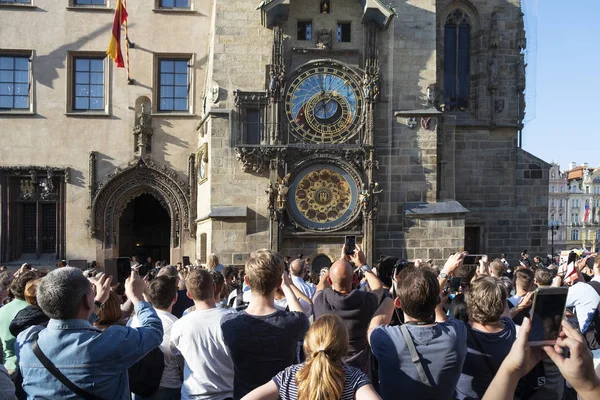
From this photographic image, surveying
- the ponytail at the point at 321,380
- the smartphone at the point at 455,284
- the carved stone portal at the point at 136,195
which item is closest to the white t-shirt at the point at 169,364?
the ponytail at the point at 321,380

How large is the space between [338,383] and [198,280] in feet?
6.69

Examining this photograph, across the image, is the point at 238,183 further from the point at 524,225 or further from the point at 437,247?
the point at 524,225

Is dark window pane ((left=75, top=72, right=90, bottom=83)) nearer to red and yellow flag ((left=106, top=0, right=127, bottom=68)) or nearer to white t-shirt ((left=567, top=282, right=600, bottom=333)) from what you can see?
red and yellow flag ((left=106, top=0, right=127, bottom=68))

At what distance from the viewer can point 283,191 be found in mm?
19047

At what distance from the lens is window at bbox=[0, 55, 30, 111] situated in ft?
70.9

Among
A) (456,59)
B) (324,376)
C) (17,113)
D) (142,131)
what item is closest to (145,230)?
(142,131)

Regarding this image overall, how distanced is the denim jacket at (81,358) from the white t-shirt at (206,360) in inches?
37.2

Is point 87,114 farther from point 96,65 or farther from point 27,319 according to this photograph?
point 27,319

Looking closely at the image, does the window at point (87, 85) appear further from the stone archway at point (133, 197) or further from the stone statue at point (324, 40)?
the stone statue at point (324, 40)

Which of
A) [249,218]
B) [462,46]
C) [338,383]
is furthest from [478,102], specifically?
[338,383]

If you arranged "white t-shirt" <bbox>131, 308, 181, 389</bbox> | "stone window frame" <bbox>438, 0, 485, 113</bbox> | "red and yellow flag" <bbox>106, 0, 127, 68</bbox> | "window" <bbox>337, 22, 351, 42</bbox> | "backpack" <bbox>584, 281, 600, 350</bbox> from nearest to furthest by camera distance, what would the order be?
"white t-shirt" <bbox>131, 308, 181, 389</bbox>
"backpack" <bbox>584, 281, 600, 350</bbox>
"window" <bbox>337, 22, 351, 42</bbox>
"red and yellow flag" <bbox>106, 0, 127, 68</bbox>
"stone window frame" <bbox>438, 0, 485, 113</bbox>

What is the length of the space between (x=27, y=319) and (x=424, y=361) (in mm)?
3133

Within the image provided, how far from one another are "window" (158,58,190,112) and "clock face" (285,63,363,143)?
14.3 ft

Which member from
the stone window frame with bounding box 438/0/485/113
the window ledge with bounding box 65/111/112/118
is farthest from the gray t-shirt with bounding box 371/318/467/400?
the window ledge with bounding box 65/111/112/118
